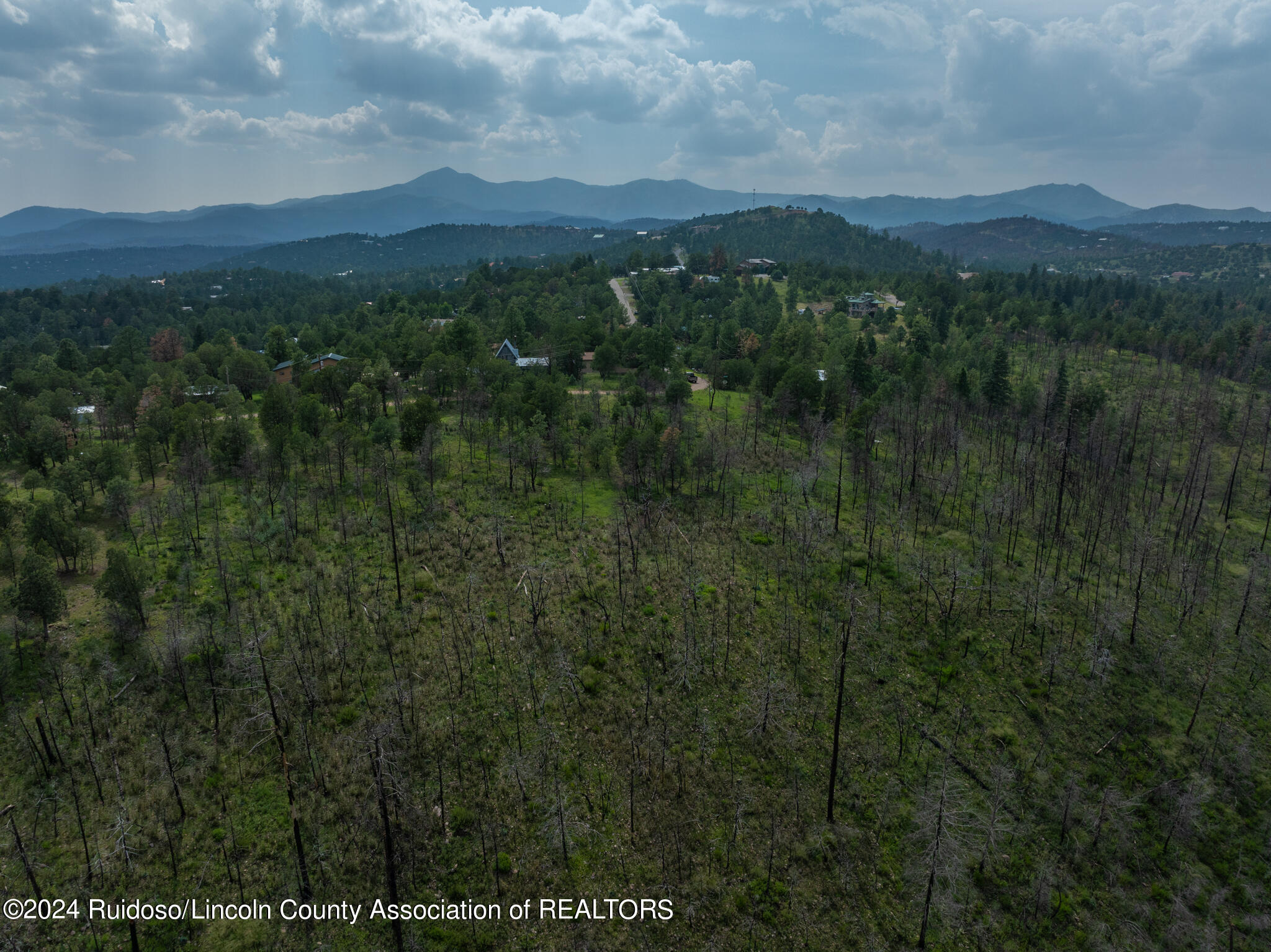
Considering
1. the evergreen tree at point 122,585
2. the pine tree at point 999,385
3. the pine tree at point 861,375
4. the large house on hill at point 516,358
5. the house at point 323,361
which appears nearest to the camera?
the evergreen tree at point 122,585

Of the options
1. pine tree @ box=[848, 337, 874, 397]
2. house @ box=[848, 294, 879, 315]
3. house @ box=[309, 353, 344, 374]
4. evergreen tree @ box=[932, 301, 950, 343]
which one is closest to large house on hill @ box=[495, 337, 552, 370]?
house @ box=[309, 353, 344, 374]

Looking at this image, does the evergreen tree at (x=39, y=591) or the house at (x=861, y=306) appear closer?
the evergreen tree at (x=39, y=591)

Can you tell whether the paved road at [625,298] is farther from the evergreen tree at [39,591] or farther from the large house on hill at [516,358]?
the evergreen tree at [39,591]

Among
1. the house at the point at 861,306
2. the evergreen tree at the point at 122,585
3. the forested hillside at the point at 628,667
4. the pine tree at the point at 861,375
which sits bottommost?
the forested hillside at the point at 628,667

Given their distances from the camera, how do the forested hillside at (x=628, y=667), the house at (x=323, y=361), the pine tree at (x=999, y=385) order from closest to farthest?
the forested hillside at (x=628, y=667) → the pine tree at (x=999, y=385) → the house at (x=323, y=361)

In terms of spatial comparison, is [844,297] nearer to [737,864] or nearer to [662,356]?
[662,356]

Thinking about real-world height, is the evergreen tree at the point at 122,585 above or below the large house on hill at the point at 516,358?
below

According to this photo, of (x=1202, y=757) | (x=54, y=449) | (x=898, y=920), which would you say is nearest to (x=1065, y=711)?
(x=1202, y=757)

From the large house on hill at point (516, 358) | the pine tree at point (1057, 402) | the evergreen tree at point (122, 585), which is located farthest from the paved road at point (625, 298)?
the evergreen tree at point (122, 585)
